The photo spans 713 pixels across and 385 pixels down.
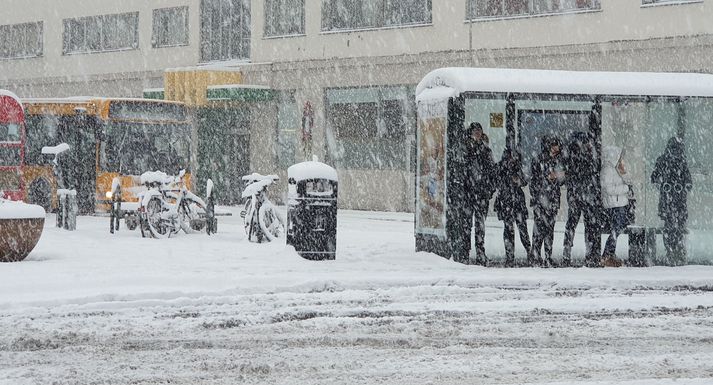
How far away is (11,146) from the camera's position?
25781mm

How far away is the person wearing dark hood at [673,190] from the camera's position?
14.7 m

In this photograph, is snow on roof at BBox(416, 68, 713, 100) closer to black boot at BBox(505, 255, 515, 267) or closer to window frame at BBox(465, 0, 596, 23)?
black boot at BBox(505, 255, 515, 267)

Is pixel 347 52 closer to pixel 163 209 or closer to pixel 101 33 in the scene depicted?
pixel 101 33

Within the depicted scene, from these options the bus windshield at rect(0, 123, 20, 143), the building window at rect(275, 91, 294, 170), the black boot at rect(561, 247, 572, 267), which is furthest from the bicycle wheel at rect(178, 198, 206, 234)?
the building window at rect(275, 91, 294, 170)

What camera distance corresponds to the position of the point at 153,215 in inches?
769

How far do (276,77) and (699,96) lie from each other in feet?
70.4

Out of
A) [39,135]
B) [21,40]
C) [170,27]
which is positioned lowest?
[39,135]

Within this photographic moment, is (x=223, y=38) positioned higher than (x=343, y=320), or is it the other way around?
(x=223, y=38)

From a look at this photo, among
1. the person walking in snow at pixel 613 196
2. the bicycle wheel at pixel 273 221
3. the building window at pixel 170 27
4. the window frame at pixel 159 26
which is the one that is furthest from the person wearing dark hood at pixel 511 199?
the building window at pixel 170 27

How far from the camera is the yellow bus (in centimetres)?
2475

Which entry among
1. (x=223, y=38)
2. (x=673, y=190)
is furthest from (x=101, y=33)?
(x=673, y=190)

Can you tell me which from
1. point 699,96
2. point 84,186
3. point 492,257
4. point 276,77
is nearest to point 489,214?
point 492,257

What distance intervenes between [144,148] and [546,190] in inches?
A: 500

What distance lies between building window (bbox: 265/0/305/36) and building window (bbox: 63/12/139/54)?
629 centimetres
